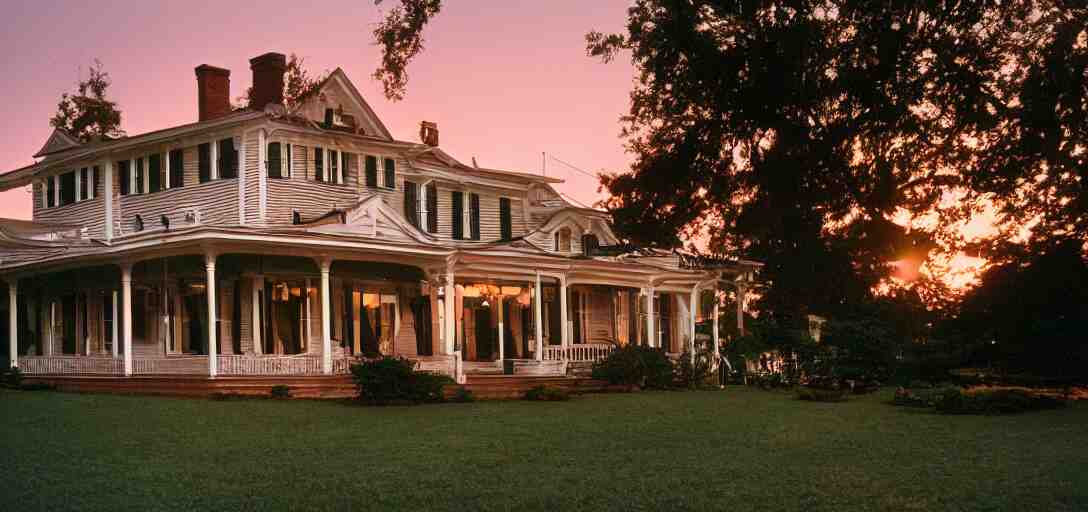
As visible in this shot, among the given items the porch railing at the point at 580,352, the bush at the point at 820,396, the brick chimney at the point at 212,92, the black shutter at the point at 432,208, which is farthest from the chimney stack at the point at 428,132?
the bush at the point at 820,396

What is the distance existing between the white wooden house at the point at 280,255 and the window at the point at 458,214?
0.17ft

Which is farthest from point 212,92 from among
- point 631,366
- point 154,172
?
point 631,366

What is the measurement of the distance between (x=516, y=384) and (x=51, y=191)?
15.2 m

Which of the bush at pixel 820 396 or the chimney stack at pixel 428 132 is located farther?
the chimney stack at pixel 428 132

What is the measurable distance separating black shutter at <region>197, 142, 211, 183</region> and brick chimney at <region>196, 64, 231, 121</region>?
9.32 feet

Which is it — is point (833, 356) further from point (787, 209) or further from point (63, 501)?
point (63, 501)

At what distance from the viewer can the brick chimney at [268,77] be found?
3052cm

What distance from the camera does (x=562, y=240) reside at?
34.7m

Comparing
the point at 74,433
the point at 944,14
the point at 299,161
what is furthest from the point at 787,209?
the point at 299,161

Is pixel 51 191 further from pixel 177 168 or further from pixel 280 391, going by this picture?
pixel 280 391

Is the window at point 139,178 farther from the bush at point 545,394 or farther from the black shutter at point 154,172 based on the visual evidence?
the bush at point 545,394

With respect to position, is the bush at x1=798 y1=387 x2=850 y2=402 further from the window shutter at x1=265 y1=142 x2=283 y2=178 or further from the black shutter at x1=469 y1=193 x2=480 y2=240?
the window shutter at x1=265 y1=142 x2=283 y2=178

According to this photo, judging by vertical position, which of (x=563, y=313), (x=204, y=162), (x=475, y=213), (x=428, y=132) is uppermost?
(x=428, y=132)

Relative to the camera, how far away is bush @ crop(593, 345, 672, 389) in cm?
2883
